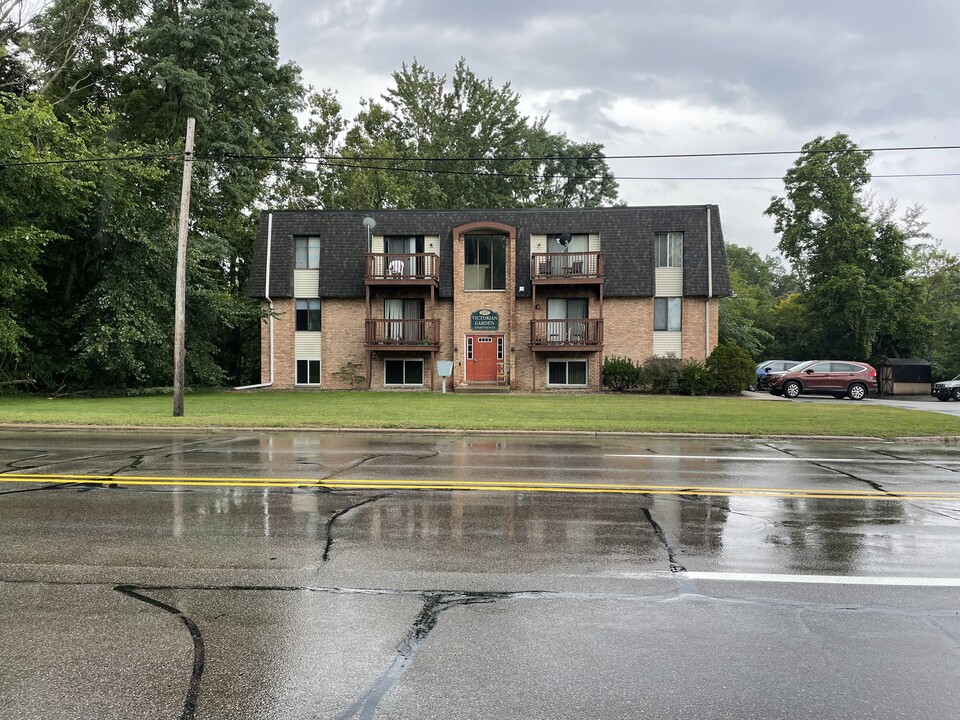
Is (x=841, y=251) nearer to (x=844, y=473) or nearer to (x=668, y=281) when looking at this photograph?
(x=668, y=281)

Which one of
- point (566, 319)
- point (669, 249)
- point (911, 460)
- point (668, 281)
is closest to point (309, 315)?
point (566, 319)

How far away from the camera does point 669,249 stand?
30797mm

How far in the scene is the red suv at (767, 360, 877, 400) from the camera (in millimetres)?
29219

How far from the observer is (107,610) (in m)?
4.22

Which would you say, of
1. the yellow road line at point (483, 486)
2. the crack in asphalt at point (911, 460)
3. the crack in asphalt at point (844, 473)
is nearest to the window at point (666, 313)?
the crack in asphalt at point (911, 460)

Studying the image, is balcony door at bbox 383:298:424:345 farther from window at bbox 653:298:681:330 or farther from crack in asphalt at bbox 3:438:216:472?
crack in asphalt at bbox 3:438:216:472

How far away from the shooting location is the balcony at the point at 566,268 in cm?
2945

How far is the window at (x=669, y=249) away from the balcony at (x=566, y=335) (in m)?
4.59

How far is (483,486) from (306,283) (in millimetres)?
25114

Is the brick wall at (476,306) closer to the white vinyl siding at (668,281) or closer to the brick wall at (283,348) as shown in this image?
the white vinyl siding at (668,281)

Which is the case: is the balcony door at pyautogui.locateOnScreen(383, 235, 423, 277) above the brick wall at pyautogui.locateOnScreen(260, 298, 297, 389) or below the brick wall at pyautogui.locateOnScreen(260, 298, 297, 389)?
Result: above

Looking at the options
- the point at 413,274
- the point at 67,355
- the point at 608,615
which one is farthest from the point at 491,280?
the point at 608,615

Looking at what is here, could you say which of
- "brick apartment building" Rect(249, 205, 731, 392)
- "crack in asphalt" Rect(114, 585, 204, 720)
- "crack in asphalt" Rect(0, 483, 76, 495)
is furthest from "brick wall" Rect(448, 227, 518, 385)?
"crack in asphalt" Rect(114, 585, 204, 720)

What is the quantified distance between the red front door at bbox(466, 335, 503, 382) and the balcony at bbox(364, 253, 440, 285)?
3421 millimetres
